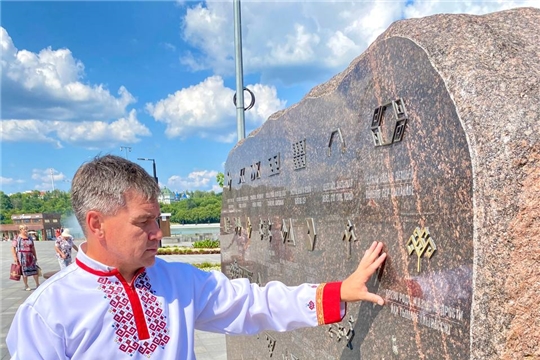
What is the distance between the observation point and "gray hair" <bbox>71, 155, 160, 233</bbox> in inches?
71.9

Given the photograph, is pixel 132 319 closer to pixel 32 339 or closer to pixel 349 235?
pixel 32 339

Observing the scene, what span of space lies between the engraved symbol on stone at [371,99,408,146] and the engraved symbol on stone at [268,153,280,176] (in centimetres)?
147

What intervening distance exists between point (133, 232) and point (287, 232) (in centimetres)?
162

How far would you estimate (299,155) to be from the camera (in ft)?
10.2

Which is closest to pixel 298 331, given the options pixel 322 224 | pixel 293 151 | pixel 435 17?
pixel 322 224

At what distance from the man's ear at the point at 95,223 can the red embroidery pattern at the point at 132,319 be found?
0.69ft

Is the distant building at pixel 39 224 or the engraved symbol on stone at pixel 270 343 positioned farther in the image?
the distant building at pixel 39 224

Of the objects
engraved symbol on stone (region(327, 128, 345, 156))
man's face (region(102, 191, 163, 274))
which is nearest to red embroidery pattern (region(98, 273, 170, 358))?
man's face (region(102, 191, 163, 274))

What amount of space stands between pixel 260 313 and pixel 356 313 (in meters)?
0.48

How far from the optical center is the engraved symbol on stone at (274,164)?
360 centimetres

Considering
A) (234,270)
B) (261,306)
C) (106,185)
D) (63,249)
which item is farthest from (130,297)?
(63,249)

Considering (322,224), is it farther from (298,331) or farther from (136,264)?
(136,264)

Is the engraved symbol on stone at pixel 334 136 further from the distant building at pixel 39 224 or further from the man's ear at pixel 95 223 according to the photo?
the distant building at pixel 39 224

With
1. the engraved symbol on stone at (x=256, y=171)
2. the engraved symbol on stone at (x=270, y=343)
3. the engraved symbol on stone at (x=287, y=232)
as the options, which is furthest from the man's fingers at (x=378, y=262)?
the engraved symbol on stone at (x=256, y=171)
